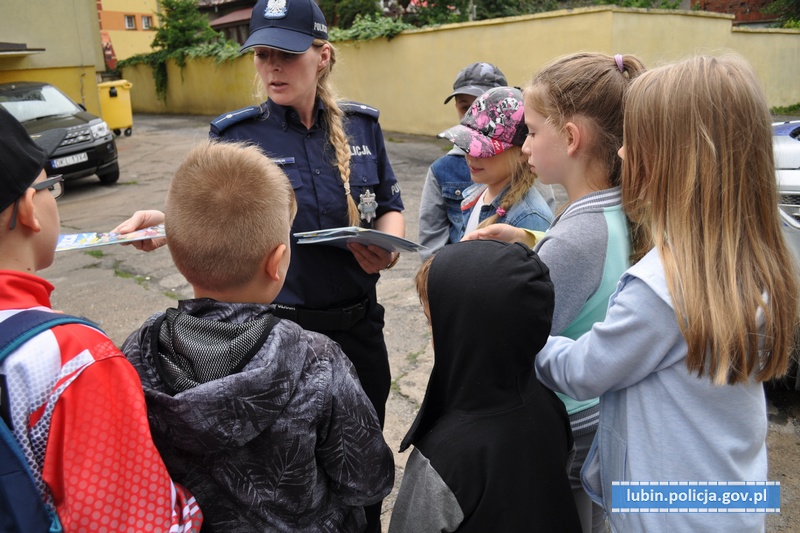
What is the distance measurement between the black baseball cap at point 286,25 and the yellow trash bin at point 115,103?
15.7 m

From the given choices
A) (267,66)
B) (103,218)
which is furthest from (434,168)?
(103,218)

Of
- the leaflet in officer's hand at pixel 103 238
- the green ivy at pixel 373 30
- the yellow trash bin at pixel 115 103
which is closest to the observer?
the leaflet in officer's hand at pixel 103 238

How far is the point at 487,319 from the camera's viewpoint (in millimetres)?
1395

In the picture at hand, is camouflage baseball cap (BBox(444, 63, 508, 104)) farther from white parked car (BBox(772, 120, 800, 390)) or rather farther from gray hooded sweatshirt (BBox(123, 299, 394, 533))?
gray hooded sweatshirt (BBox(123, 299, 394, 533))

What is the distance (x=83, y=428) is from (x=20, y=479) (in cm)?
13

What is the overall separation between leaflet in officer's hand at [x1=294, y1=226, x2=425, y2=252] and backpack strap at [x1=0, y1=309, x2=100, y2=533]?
29.3 inches

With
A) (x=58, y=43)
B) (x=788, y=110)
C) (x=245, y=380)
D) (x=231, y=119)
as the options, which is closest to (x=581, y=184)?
(x=245, y=380)

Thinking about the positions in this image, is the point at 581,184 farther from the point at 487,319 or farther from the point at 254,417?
the point at 254,417

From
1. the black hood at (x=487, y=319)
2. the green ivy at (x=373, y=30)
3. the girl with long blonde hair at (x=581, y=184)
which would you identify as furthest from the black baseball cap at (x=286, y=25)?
the green ivy at (x=373, y=30)

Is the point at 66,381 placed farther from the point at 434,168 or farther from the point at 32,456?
the point at 434,168

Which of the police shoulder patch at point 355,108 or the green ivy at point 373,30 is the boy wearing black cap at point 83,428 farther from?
the green ivy at point 373,30

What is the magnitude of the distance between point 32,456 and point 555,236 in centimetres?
127

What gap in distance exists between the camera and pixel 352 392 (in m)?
1.43

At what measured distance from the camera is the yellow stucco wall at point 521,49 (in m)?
11.0
